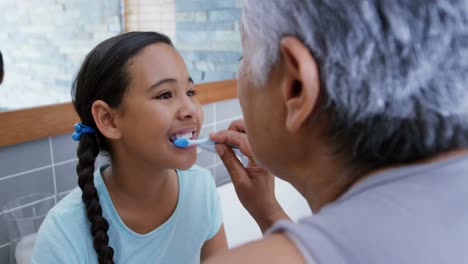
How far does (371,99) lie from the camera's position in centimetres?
36

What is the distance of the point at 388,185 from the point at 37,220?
109 cm

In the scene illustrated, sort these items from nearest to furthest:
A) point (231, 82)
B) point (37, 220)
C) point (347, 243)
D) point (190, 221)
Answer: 1. point (347, 243)
2. point (190, 221)
3. point (37, 220)
4. point (231, 82)

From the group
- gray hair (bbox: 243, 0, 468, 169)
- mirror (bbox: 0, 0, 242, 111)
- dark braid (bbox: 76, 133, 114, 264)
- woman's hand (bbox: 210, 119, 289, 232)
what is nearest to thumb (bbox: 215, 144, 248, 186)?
woman's hand (bbox: 210, 119, 289, 232)

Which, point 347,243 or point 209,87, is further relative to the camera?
point 209,87

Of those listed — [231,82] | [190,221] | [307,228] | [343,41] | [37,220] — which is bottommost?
[37,220]

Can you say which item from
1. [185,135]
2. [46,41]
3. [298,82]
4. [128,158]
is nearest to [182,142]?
[185,135]

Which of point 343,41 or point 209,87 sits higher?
point 343,41

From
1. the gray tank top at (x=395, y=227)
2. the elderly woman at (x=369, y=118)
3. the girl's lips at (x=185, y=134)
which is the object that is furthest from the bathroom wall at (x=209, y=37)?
the gray tank top at (x=395, y=227)

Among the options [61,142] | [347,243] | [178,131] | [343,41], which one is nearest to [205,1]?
[61,142]

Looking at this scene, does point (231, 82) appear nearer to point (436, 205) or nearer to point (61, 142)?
point (61, 142)

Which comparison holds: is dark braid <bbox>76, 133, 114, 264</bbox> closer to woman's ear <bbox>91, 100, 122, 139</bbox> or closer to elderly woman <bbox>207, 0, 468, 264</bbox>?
woman's ear <bbox>91, 100, 122, 139</bbox>

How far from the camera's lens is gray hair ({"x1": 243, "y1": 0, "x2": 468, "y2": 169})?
34 centimetres

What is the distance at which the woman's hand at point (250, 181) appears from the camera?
710mm

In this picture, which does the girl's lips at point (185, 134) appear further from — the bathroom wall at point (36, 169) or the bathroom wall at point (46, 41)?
the bathroom wall at point (46, 41)
